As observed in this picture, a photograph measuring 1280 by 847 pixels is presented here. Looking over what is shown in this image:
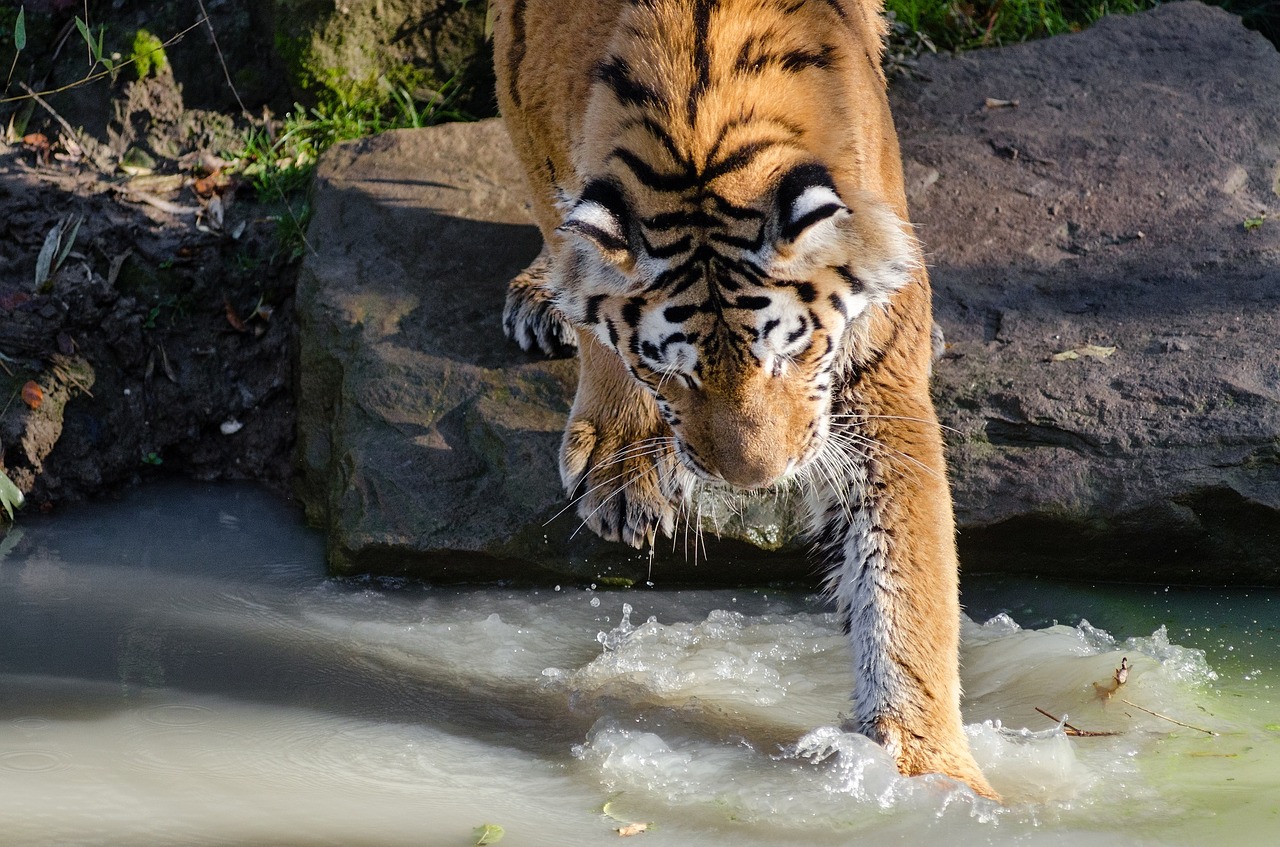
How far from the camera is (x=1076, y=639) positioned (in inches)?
139

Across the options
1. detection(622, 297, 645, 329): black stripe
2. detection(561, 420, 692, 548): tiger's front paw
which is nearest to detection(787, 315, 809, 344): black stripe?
detection(622, 297, 645, 329): black stripe

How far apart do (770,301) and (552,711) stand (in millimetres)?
1185

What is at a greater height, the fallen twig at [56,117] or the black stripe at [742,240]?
the fallen twig at [56,117]

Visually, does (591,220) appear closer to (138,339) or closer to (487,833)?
(487,833)

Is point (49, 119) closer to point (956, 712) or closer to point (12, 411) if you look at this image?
point (12, 411)

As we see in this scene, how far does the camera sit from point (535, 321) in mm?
4219

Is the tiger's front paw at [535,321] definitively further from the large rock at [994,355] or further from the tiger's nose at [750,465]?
the tiger's nose at [750,465]

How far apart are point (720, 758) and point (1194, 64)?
13.9 ft

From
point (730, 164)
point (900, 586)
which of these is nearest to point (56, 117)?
point (730, 164)

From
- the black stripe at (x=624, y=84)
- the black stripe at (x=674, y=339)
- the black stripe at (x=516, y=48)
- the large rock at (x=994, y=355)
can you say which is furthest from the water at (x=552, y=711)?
the black stripe at (x=516, y=48)

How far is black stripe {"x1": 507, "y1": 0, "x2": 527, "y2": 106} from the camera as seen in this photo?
164 inches

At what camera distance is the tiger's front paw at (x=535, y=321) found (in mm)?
4203

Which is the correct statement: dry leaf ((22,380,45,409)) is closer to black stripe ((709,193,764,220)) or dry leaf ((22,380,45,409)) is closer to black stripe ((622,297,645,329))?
black stripe ((622,297,645,329))

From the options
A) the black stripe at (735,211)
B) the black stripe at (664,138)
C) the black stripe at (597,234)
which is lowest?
the black stripe at (597,234)
